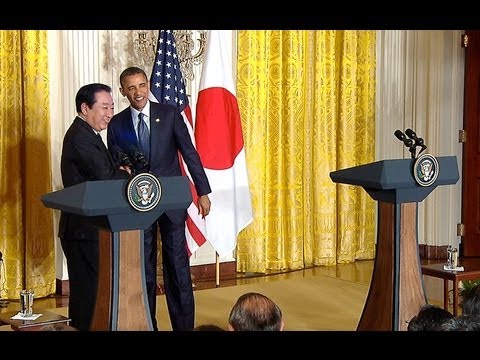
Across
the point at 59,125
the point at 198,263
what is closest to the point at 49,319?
the point at 59,125

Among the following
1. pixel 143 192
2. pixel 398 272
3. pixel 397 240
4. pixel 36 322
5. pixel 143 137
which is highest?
pixel 143 137

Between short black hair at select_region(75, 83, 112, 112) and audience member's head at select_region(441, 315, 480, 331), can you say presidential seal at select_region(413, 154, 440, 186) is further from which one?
short black hair at select_region(75, 83, 112, 112)

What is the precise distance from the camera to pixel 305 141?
752 centimetres

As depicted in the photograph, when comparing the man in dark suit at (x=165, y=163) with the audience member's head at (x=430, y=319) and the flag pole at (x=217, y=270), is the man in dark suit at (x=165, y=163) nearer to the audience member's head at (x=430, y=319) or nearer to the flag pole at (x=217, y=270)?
the flag pole at (x=217, y=270)

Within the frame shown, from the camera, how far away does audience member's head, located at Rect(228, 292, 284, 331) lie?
266 cm

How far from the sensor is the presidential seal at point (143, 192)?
312cm

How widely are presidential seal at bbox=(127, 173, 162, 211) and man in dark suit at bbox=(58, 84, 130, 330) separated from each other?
3.65ft

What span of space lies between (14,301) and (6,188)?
82cm

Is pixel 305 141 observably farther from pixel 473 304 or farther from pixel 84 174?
pixel 473 304

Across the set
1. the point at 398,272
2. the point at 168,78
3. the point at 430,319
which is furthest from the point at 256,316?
the point at 168,78

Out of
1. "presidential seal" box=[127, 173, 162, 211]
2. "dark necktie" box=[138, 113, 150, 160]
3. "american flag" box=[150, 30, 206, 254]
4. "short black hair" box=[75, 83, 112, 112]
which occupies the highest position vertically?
"american flag" box=[150, 30, 206, 254]

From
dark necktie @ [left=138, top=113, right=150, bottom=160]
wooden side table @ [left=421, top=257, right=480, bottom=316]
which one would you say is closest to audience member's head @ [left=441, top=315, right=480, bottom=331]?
wooden side table @ [left=421, top=257, right=480, bottom=316]

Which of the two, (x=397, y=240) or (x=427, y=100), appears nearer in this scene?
(x=397, y=240)

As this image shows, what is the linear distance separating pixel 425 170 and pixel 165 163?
1.68m
